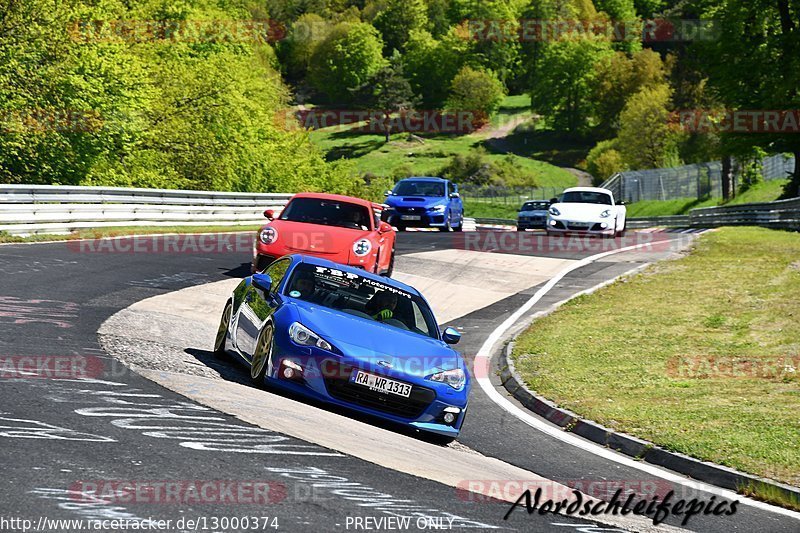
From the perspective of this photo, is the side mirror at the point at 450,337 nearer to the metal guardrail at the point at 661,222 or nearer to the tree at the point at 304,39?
the metal guardrail at the point at 661,222

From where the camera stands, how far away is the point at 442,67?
596 ft

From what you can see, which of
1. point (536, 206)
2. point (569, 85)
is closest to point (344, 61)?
point (569, 85)

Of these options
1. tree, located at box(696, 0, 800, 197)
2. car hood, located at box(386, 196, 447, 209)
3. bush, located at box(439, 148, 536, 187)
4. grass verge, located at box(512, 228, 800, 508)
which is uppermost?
tree, located at box(696, 0, 800, 197)

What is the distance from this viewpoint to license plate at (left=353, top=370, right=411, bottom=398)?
31.2 feet

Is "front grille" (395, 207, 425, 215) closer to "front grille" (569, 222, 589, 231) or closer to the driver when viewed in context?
"front grille" (569, 222, 589, 231)

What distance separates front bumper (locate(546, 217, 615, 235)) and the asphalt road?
1977 cm

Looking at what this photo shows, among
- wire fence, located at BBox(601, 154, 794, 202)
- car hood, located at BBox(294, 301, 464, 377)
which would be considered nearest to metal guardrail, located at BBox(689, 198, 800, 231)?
wire fence, located at BBox(601, 154, 794, 202)

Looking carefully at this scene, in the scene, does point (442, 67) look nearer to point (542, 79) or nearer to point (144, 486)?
point (542, 79)

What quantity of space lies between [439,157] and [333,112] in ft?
140

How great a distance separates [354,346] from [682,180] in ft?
209

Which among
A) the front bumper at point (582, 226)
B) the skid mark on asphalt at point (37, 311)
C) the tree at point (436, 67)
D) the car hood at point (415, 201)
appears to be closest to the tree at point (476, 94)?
the tree at point (436, 67)

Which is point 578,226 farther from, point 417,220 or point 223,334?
point 223,334

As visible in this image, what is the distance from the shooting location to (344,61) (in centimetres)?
18000

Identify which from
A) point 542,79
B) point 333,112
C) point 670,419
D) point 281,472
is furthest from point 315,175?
point 333,112
